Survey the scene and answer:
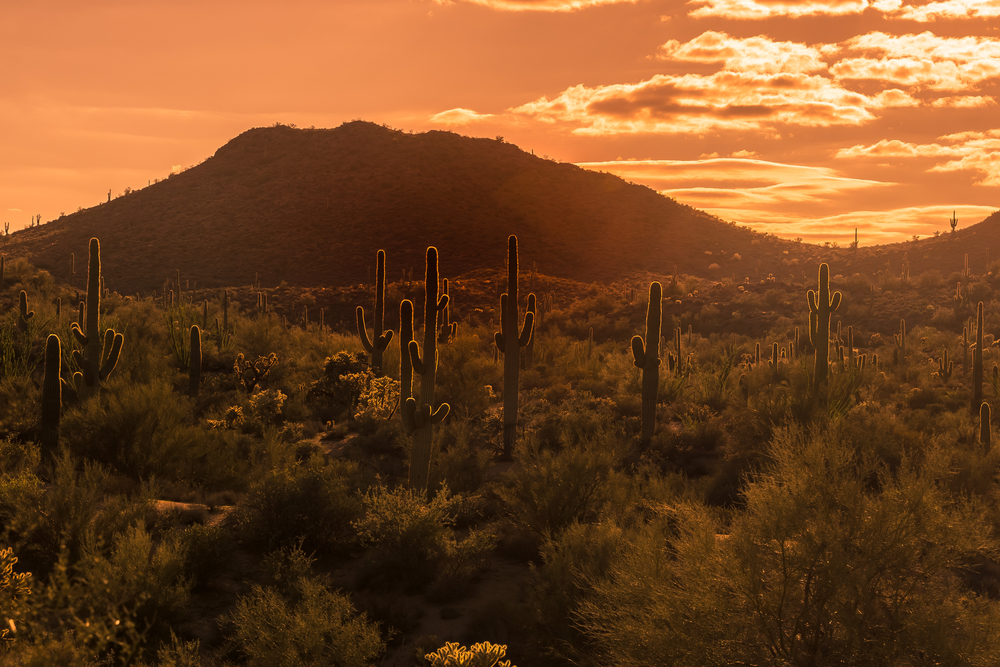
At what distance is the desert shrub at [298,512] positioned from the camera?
1197cm

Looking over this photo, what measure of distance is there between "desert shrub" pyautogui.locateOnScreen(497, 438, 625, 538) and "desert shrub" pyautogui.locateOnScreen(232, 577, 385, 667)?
4146mm

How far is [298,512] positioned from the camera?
12070 millimetres

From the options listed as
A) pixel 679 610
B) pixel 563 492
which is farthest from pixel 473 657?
pixel 563 492

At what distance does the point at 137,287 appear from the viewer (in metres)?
57.2

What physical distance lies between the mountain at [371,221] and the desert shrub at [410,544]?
47620 mm

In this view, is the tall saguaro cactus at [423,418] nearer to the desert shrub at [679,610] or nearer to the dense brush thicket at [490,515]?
the dense brush thicket at [490,515]

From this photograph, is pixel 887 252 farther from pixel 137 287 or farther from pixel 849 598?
pixel 849 598

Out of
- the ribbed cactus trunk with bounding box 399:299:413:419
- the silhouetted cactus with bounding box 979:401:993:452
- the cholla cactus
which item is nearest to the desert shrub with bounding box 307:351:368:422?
the ribbed cactus trunk with bounding box 399:299:413:419

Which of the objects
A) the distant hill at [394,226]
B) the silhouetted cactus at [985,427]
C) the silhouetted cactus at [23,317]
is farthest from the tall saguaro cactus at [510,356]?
the distant hill at [394,226]

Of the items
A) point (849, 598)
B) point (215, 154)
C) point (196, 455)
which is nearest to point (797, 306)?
point (196, 455)

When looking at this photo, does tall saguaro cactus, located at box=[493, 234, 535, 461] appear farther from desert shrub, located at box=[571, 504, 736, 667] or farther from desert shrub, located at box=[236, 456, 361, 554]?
desert shrub, located at box=[571, 504, 736, 667]

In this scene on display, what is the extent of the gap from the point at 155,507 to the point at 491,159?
269ft

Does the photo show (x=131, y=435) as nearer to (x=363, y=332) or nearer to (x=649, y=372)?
(x=363, y=332)

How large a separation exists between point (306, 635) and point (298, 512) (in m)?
4.42
